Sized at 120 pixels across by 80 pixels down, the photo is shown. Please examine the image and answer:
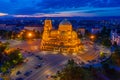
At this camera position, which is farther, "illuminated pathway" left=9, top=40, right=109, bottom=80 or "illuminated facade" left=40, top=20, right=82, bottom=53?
"illuminated facade" left=40, top=20, right=82, bottom=53

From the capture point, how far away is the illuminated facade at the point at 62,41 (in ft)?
61.9

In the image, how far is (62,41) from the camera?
19.1 m

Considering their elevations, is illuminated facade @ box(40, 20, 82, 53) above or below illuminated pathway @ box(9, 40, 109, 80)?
above

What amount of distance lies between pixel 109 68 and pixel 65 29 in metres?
6.85

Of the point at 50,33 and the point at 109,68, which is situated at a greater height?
the point at 50,33

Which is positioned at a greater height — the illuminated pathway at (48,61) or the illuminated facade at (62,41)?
the illuminated facade at (62,41)

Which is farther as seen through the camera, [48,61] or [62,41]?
[62,41]

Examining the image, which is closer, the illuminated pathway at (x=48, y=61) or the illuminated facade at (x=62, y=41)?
the illuminated pathway at (x=48, y=61)

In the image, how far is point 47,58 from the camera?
16062mm

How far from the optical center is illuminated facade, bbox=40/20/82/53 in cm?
1888

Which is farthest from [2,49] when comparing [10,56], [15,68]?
[15,68]

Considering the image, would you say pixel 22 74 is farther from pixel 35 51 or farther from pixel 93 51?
pixel 93 51

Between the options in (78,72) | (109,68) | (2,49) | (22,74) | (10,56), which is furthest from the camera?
(2,49)

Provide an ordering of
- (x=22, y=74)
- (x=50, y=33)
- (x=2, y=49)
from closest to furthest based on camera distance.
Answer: (x=22, y=74), (x=2, y=49), (x=50, y=33)
